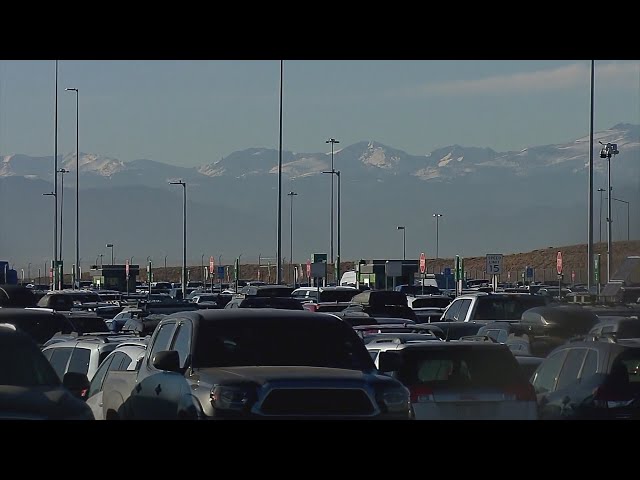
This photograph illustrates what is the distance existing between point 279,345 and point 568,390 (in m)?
3.94

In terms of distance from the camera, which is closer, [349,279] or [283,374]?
[283,374]

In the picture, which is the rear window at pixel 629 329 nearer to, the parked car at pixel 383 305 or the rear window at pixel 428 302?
the parked car at pixel 383 305

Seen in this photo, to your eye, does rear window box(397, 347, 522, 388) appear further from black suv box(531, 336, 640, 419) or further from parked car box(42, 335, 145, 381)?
parked car box(42, 335, 145, 381)

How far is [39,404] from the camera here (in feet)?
38.4

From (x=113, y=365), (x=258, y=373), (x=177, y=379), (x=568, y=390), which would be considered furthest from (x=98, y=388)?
(x=568, y=390)

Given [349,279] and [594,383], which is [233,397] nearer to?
[594,383]

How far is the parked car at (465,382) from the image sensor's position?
13250mm

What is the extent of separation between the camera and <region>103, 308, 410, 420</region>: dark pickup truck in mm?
10852

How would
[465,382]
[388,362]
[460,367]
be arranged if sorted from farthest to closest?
1. [460,367]
2. [465,382]
3. [388,362]

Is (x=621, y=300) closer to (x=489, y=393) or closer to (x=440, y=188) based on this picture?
(x=489, y=393)

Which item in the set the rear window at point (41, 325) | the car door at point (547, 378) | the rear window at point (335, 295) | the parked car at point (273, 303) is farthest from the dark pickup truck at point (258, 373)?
the rear window at point (335, 295)

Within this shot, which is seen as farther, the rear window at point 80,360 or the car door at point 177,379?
the rear window at point 80,360

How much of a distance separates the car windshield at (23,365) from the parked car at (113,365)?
1.35m
